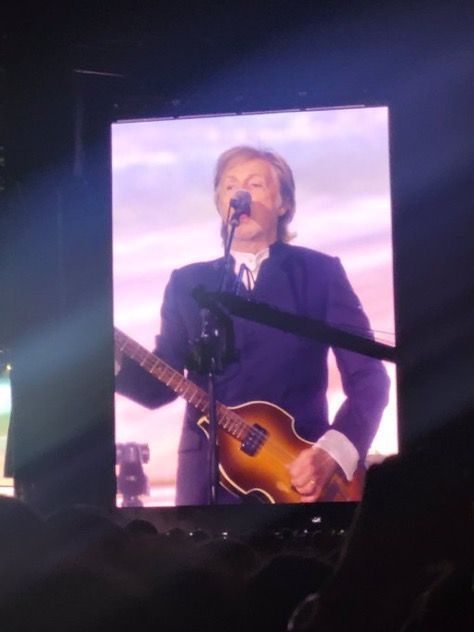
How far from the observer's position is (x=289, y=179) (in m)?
4.55

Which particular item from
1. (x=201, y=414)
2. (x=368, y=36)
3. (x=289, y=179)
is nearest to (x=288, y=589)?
(x=201, y=414)

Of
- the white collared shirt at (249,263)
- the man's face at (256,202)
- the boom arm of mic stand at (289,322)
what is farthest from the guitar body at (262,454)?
the man's face at (256,202)

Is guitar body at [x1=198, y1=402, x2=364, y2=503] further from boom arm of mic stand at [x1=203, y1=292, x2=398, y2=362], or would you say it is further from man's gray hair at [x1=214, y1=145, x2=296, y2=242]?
man's gray hair at [x1=214, y1=145, x2=296, y2=242]

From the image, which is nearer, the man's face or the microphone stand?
the microphone stand

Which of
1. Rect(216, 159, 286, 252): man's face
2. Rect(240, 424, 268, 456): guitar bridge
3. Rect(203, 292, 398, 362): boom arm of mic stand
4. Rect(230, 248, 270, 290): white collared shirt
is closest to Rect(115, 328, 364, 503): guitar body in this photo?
Rect(240, 424, 268, 456): guitar bridge

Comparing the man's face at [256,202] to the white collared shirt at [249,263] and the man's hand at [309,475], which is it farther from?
the man's hand at [309,475]

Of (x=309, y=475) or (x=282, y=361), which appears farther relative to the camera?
(x=282, y=361)

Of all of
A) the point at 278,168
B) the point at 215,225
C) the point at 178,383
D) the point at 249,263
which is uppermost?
the point at 278,168

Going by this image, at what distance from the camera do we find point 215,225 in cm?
456

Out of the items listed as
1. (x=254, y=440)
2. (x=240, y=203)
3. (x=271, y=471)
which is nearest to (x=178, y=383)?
(x=254, y=440)

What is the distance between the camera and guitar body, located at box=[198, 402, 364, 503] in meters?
4.36

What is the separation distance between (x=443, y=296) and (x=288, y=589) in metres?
3.14

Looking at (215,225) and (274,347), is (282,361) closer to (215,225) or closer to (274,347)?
(274,347)

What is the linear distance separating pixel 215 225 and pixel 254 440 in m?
0.99
